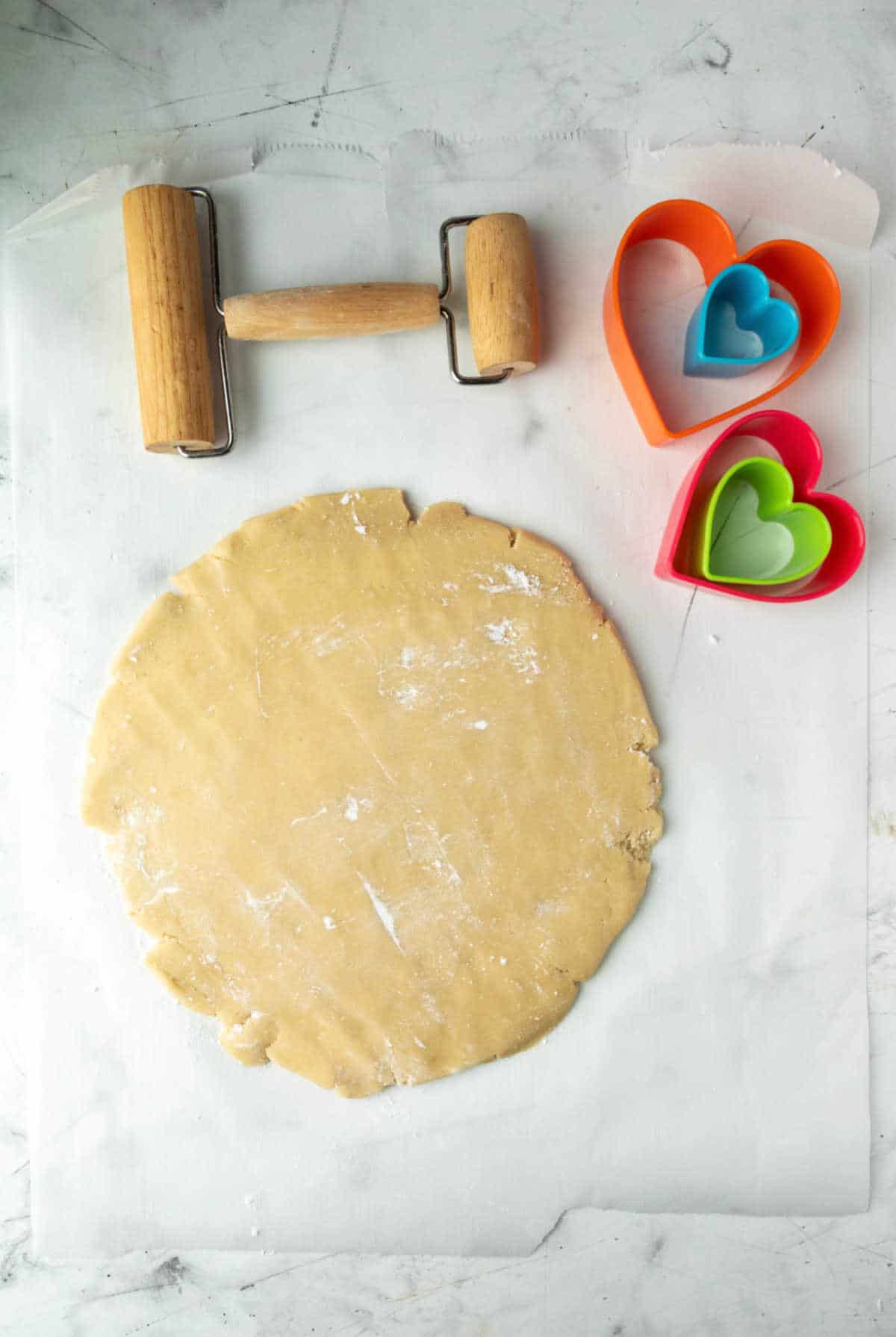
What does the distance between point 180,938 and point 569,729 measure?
457 mm

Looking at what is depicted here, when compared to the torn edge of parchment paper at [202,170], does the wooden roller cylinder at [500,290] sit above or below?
below

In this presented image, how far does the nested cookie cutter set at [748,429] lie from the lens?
89cm

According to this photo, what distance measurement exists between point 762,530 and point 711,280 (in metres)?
0.28

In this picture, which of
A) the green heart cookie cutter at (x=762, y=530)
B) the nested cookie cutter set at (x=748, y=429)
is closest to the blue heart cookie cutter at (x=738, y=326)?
the nested cookie cutter set at (x=748, y=429)

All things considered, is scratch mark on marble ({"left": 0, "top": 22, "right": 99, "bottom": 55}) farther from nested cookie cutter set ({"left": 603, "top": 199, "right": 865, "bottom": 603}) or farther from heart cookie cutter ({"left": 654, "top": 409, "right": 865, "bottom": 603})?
heart cookie cutter ({"left": 654, "top": 409, "right": 865, "bottom": 603})

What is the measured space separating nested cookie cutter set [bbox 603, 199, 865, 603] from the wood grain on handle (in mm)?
204

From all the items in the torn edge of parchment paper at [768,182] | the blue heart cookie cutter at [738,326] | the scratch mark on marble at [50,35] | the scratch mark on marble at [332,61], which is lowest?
the blue heart cookie cutter at [738,326]

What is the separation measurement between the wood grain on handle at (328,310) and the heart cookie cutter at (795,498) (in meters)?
0.33

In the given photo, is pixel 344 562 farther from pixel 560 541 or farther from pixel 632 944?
pixel 632 944

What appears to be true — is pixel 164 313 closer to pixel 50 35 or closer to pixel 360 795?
pixel 50 35

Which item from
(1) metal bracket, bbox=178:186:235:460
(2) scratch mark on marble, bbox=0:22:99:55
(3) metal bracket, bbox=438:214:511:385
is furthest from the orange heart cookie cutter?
(2) scratch mark on marble, bbox=0:22:99:55

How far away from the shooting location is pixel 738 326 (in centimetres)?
95

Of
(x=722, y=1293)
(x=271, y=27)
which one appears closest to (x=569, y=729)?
(x=722, y=1293)

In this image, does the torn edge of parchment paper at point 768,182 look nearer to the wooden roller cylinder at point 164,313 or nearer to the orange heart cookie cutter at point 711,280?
the orange heart cookie cutter at point 711,280
